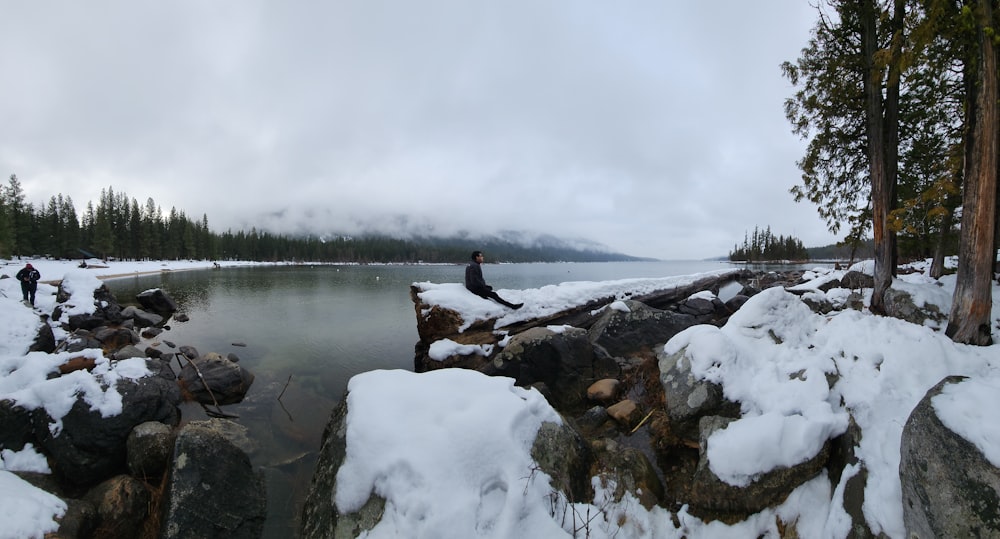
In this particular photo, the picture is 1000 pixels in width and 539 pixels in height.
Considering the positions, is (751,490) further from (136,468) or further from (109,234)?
(109,234)

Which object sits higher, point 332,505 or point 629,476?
point 332,505

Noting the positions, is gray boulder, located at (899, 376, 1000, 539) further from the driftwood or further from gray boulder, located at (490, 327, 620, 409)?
the driftwood

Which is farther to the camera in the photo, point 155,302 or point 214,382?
point 155,302

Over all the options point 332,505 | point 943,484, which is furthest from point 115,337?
point 943,484

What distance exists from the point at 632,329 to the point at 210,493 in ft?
36.7

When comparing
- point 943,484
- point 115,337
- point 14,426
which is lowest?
point 115,337

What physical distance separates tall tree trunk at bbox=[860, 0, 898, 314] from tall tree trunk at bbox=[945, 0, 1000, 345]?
290 centimetres

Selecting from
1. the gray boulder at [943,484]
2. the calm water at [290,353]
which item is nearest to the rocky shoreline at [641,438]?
the gray boulder at [943,484]

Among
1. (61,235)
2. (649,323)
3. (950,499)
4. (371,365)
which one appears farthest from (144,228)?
(950,499)

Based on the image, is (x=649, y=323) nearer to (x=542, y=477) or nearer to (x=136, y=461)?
(x=542, y=477)

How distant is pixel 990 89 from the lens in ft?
19.0

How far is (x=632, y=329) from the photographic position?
12141mm

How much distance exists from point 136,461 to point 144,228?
105671mm

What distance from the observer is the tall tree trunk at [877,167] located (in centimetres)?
878
